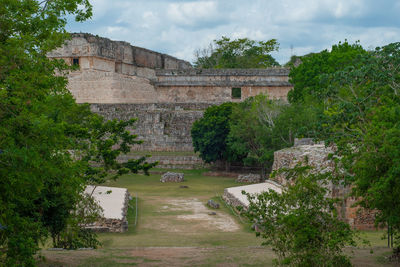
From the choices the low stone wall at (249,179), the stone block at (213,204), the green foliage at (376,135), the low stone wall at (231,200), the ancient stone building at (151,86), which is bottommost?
the stone block at (213,204)

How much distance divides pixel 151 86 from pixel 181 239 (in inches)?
931

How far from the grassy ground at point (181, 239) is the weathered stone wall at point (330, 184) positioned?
15.0 inches

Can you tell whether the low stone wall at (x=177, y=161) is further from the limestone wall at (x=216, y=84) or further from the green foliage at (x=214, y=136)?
the limestone wall at (x=216, y=84)

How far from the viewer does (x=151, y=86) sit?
112 ft

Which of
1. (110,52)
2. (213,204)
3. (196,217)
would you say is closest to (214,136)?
(213,204)

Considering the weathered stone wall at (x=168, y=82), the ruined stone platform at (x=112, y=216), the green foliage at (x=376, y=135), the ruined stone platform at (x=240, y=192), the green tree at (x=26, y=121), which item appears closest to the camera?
the green tree at (x=26, y=121)

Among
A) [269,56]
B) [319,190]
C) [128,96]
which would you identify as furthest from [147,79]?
[319,190]

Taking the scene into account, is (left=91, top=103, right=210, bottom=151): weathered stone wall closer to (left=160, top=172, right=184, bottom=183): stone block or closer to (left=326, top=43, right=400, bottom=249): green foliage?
(left=160, top=172, right=184, bottom=183): stone block

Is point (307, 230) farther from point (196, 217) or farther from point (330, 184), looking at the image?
point (196, 217)

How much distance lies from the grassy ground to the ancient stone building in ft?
31.3

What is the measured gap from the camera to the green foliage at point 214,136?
24.5 m

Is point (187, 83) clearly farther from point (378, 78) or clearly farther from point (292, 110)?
point (378, 78)

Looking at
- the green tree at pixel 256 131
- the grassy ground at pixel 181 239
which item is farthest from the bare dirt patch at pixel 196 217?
the green tree at pixel 256 131

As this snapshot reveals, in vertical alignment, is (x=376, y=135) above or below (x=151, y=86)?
below
